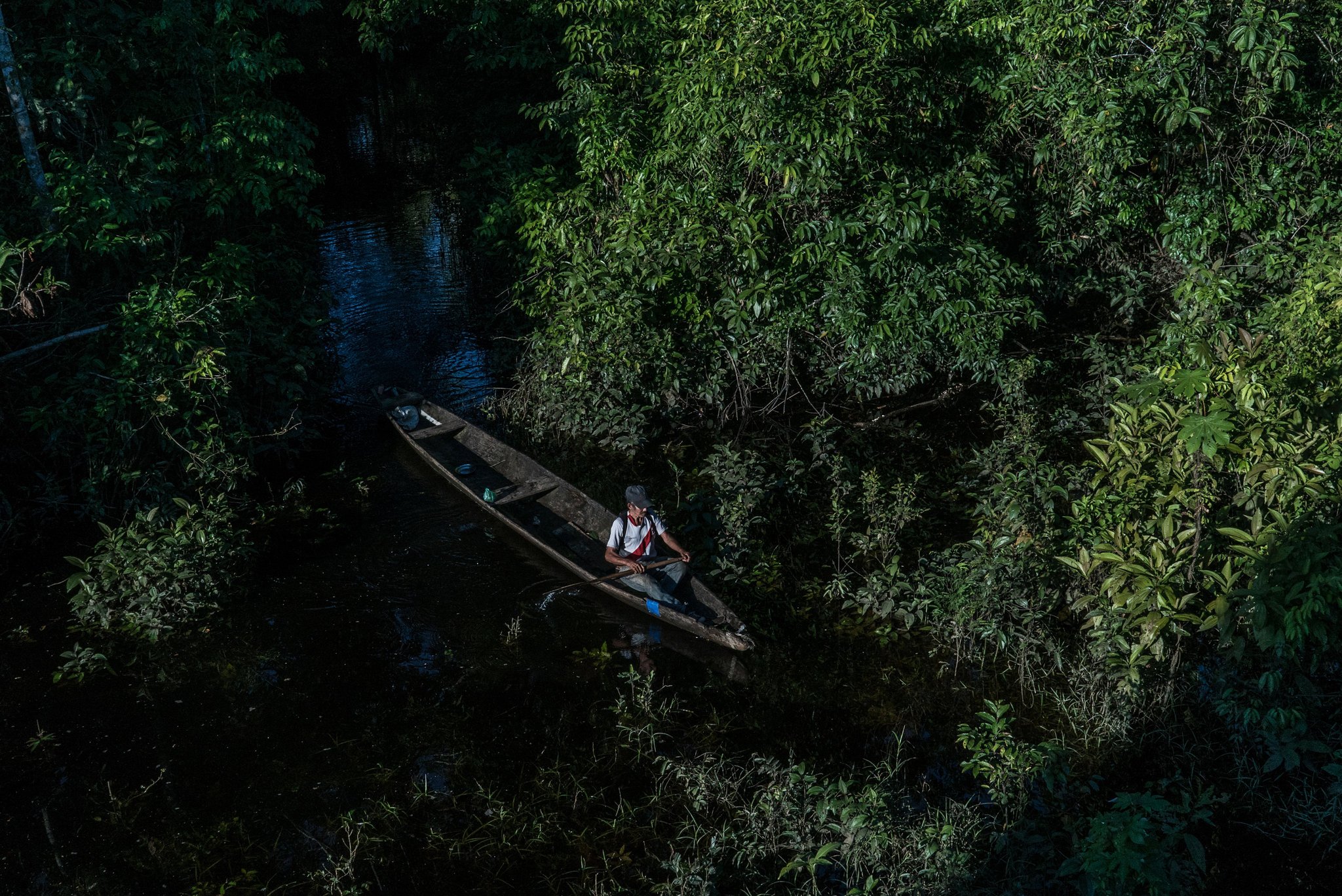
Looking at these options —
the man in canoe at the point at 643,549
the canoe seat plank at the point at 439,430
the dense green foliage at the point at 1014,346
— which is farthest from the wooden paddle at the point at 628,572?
the canoe seat plank at the point at 439,430

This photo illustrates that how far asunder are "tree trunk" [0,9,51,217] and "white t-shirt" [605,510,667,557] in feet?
20.8

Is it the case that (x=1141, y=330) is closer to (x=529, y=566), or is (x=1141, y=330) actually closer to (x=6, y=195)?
(x=529, y=566)

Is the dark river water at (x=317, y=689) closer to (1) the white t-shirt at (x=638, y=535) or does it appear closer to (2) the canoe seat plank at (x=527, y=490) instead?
(2) the canoe seat plank at (x=527, y=490)

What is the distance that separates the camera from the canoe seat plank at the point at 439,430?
37.5 ft

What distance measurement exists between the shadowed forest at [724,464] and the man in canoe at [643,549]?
0.53 meters

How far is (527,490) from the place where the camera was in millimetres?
10242

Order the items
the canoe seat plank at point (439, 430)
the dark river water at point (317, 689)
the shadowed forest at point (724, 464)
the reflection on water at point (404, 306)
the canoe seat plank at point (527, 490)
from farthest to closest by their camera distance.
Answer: the reflection on water at point (404, 306), the canoe seat plank at point (439, 430), the canoe seat plank at point (527, 490), the dark river water at point (317, 689), the shadowed forest at point (724, 464)

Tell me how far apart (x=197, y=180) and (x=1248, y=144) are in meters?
11.4

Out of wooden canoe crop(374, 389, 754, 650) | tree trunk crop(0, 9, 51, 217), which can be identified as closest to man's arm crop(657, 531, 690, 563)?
wooden canoe crop(374, 389, 754, 650)

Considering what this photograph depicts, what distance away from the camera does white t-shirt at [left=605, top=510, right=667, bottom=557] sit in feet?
27.7

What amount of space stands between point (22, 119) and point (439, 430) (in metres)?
5.23

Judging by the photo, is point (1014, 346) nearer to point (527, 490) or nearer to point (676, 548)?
point (676, 548)

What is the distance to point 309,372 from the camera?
11648mm

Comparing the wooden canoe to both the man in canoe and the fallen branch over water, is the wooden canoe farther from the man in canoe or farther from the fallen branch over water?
the fallen branch over water
